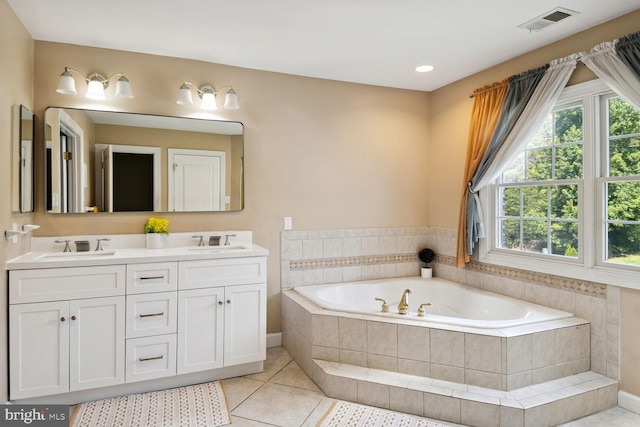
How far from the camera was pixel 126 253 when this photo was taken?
2803 millimetres

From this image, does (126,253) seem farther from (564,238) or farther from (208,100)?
(564,238)

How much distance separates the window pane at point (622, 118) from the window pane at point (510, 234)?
996 mm

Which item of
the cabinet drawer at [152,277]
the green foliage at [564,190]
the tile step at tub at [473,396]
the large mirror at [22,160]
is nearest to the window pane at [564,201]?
the green foliage at [564,190]

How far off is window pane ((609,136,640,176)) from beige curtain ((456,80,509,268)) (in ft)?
2.91

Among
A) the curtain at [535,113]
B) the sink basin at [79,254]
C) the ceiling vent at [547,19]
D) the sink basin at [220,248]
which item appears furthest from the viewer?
the sink basin at [220,248]

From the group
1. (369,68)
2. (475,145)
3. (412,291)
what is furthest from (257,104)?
(412,291)

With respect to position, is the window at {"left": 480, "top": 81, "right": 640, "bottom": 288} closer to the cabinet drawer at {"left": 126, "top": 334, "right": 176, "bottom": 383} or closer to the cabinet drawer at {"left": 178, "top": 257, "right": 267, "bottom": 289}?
the cabinet drawer at {"left": 178, "top": 257, "right": 267, "bottom": 289}

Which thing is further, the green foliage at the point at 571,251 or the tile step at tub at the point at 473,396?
the green foliage at the point at 571,251

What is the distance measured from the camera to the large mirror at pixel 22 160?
97.6 inches

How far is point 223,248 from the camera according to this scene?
128 inches

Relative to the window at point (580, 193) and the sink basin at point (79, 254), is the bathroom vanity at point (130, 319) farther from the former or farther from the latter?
the window at point (580, 193)

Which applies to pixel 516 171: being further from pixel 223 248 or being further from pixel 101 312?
pixel 101 312

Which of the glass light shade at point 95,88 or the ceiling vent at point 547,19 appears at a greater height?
the ceiling vent at point 547,19

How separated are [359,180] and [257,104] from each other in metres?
1.22
